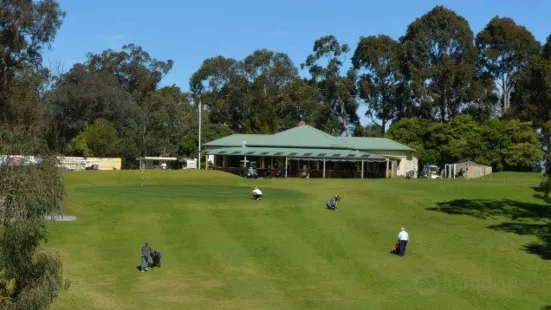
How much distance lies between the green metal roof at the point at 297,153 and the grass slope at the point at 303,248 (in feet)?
63.9

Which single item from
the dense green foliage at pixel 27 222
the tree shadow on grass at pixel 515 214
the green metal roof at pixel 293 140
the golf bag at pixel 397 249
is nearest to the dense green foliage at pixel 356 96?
the green metal roof at pixel 293 140

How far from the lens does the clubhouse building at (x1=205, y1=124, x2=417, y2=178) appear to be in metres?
79.8

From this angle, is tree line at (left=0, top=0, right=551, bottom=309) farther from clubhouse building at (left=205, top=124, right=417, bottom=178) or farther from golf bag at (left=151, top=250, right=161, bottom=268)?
golf bag at (left=151, top=250, right=161, bottom=268)

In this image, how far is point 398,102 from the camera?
114 m

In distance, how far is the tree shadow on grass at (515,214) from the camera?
43.6 meters

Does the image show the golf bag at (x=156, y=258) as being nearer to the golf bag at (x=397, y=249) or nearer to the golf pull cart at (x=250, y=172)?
the golf bag at (x=397, y=249)

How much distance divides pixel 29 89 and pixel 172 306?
153 ft

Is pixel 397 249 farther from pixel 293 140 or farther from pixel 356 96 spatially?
pixel 356 96

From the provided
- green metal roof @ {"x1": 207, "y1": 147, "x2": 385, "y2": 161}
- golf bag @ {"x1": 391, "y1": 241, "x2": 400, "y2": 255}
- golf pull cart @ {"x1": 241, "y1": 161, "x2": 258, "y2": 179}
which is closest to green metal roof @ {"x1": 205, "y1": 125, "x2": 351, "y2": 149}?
green metal roof @ {"x1": 207, "y1": 147, "x2": 385, "y2": 161}

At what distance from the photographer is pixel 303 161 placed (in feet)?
270

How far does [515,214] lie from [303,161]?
34.2 meters

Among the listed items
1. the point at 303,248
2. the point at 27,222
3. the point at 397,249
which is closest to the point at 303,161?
the point at 303,248

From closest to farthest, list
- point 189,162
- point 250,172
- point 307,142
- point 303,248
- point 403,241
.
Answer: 1. point 403,241
2. point 303,248
3. point 250,172
4. point 307,142
5. point 189,162

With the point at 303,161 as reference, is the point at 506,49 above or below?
above
